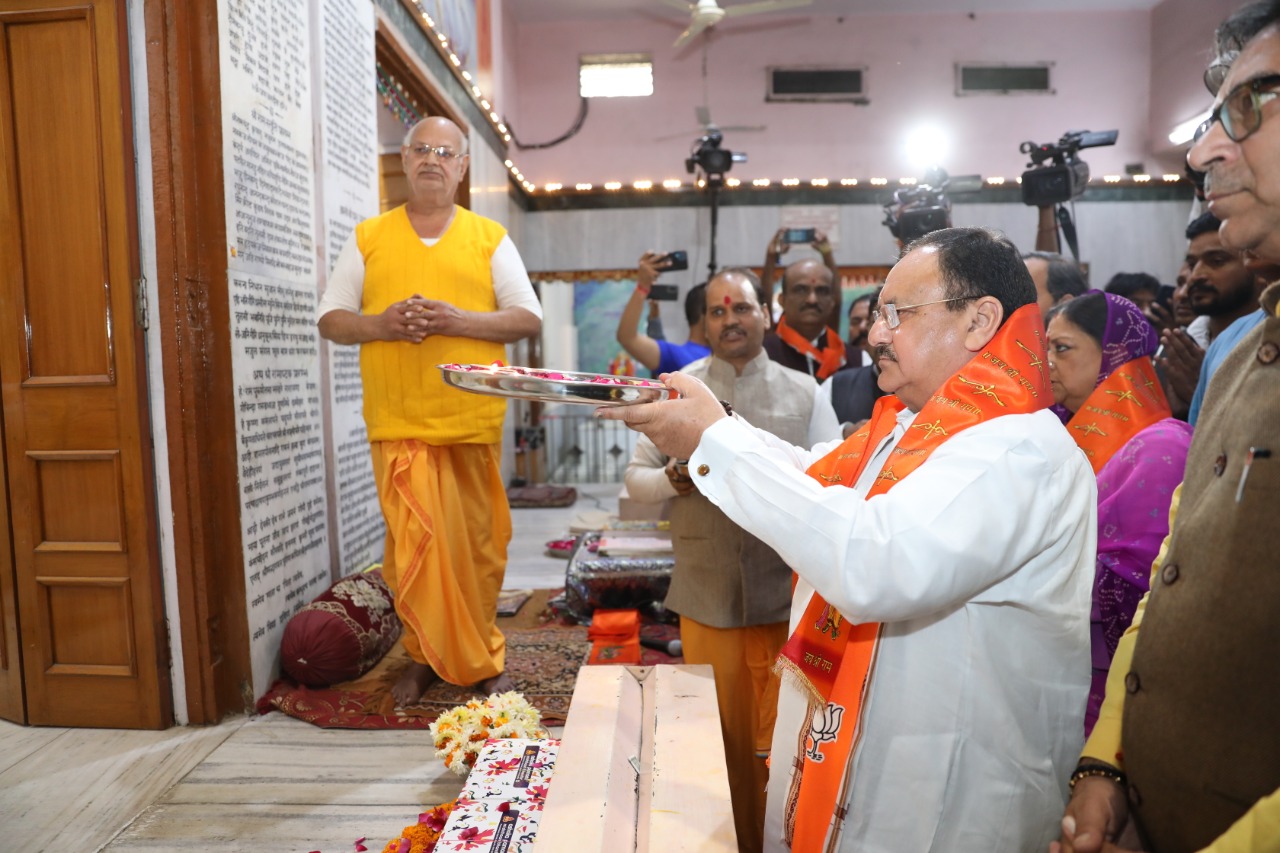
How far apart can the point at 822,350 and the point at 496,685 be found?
2211 mm

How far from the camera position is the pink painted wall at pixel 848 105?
10.5 m

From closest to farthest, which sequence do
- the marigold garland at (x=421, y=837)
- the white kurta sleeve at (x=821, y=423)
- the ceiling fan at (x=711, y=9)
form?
1. the marigold garland at (x=421, y=837)
2. the white kurta sleeve at (x=821, y=423)
3. the ceiling fan at (x=711, y=9)

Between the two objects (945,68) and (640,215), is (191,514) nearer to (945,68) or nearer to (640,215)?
(640,215)

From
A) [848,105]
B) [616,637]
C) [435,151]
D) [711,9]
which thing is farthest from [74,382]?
[848,105]

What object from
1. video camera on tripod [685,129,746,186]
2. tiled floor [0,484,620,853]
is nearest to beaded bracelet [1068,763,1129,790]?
tiled floor [0,484,620,853]

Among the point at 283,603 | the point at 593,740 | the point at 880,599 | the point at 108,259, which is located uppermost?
the point at 108,259

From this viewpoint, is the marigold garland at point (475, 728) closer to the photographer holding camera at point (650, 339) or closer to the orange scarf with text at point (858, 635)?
the orange scarf with text at point (858, 635)

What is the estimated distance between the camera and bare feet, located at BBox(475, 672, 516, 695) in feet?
10.3

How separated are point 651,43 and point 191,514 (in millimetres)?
9445

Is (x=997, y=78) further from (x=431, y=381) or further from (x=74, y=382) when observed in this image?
(x=74, y=382)

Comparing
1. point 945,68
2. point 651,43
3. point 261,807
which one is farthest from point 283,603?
point 945,68

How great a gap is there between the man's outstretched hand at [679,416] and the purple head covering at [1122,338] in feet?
4.25

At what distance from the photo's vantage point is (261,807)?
2354 mm

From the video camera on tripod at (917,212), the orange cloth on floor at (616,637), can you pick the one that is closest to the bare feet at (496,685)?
the orange cloth on floor at (616,637)
